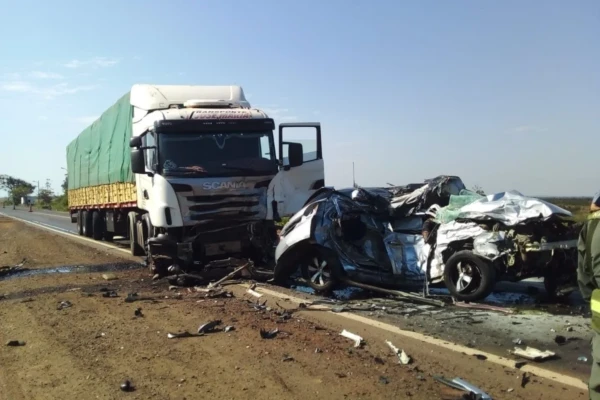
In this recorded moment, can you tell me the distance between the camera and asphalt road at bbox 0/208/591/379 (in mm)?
5355

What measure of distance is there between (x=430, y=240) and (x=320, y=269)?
5.30 feet

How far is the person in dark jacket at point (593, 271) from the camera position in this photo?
11.2 feet

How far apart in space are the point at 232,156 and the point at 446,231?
456 cm

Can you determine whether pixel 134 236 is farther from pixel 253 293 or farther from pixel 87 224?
pixel 87 224

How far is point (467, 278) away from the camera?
746 centimetres

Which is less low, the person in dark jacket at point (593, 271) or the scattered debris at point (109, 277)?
the person in dark jacket at point (593, 271)

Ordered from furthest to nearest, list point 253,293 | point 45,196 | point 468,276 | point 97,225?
point 45,196 < point 97,225 < point 253,293 < point 468,276

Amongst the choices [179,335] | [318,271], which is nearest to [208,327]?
[179,335]

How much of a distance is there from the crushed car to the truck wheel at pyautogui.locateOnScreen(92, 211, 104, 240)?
11.7m

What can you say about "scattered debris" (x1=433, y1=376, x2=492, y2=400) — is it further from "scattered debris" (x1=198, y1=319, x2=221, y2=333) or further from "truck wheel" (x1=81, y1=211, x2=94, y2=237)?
"truck wheel" (x1=81, y1=211, x2=94, y2=237)

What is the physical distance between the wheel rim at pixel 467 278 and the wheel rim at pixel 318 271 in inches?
71.7

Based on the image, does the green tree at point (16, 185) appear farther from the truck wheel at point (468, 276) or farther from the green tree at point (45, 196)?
the truck wheel at point (468, 276)

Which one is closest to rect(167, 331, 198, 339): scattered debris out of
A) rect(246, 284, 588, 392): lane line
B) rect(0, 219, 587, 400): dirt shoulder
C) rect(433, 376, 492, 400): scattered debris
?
rect(0, 219, 587, 400): dirt shoulder

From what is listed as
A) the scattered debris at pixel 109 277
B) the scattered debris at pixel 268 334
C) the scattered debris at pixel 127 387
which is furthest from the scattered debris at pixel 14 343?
the scattered debris at pixel 109 277
